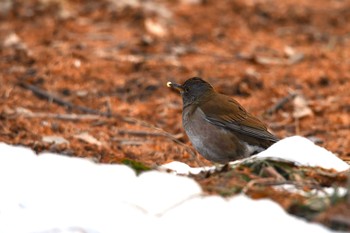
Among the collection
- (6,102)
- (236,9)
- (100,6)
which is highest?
(236,9)

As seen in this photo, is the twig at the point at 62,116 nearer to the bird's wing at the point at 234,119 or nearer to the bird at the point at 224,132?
the bird at the point at 224,132

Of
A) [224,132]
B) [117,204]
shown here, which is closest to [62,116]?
[224,132]

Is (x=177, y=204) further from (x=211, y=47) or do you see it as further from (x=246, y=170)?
(x=211, y=47)

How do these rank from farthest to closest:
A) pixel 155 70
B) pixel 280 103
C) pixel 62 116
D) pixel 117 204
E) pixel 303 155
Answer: pixel 155 70 < pixel 280 103 < pixel 62 116 < pixel 303 155 < pixel 117 204

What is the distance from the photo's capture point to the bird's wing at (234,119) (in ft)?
19.8

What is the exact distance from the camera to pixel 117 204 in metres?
3.54

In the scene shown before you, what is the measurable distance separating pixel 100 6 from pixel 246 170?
9795 millimetres

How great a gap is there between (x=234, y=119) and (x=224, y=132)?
150mm

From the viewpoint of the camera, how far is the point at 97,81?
31.2ft

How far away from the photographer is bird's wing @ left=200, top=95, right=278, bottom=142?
237 inches

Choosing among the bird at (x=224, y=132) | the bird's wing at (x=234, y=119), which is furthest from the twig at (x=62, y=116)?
the bird's wing at (x=234, y=119)

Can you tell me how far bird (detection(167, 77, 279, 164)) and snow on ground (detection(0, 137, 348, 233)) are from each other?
170 cm

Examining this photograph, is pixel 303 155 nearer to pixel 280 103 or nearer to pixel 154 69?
pixel 280 103

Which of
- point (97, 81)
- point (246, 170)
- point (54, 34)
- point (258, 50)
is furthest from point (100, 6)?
point (246, 170)
